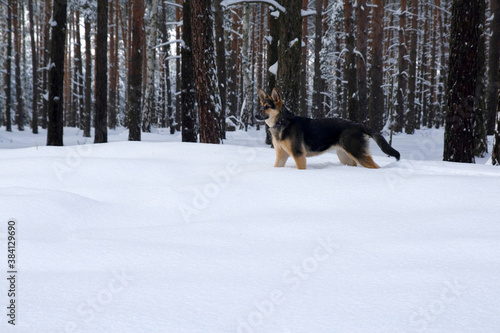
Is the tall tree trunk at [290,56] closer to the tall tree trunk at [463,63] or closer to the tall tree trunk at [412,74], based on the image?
the tall tree trunk at [463,63]

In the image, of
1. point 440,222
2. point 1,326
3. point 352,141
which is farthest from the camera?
point 352,141

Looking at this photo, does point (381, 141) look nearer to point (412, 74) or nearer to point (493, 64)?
point (493, 64)

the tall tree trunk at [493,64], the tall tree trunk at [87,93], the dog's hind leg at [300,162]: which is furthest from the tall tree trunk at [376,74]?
the tall tree trunk at [87,93]

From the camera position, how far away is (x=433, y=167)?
15.2ft

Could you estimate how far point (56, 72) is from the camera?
10.6 metres

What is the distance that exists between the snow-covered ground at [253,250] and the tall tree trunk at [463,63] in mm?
2453

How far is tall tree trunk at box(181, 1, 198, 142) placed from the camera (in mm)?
10500

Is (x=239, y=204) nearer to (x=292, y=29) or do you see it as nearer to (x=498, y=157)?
(x=498, y=157)

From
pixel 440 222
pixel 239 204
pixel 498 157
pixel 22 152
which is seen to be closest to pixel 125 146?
pixel 22 152

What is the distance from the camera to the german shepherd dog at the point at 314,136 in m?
4.55

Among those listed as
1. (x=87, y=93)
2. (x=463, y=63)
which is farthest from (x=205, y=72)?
(x=87, y=93)

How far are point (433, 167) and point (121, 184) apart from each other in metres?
3.48

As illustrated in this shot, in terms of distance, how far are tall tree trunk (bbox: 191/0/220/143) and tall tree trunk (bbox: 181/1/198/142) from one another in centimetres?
219

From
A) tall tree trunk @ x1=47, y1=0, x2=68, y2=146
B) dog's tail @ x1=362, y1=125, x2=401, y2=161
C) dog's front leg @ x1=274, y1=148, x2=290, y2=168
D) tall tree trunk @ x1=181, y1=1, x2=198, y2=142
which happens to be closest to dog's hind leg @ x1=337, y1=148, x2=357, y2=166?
dog's tail @ x1=362, y1=125, x2=401, y2=161
